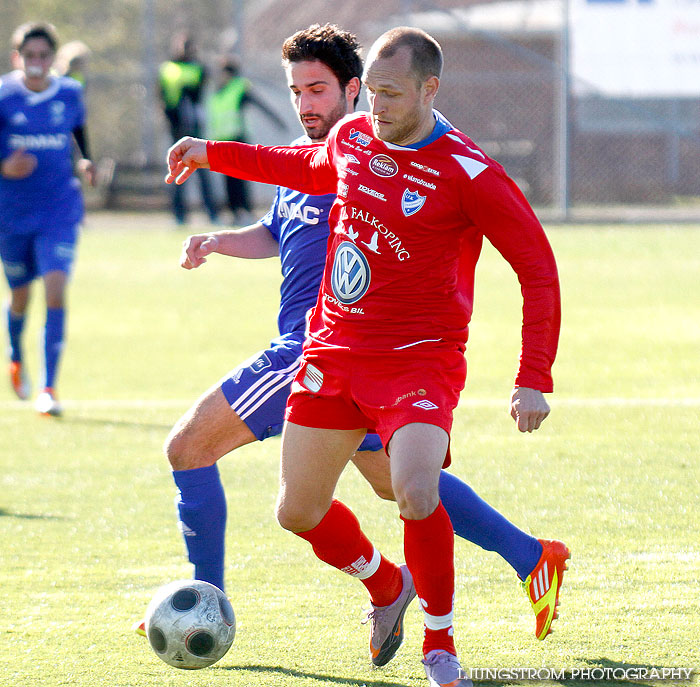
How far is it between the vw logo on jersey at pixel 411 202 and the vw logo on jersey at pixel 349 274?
0.66 feet

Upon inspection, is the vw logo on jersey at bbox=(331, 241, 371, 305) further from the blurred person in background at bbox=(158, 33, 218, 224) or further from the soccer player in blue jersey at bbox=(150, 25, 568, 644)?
the blurred person in background at bbox=(158, 33, 218, 224)

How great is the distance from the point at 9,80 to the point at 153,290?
519cm

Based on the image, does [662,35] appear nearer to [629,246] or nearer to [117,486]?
[629,246]

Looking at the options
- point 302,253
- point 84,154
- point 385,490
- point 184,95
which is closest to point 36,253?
point 84,154

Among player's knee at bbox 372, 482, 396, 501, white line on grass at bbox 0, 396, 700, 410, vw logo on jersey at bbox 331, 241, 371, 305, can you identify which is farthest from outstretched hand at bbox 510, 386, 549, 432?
white line on grass at bbox 0, 396, 700, 410

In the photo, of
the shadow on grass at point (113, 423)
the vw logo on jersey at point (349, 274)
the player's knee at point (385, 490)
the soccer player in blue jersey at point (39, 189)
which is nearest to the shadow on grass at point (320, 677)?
the player's knee at point (385, 490)

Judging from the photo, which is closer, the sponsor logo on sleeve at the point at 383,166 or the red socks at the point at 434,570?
the red socks at the point at 434,570

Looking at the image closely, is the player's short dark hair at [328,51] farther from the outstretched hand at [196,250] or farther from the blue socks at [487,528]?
the blue socks at [487,528]

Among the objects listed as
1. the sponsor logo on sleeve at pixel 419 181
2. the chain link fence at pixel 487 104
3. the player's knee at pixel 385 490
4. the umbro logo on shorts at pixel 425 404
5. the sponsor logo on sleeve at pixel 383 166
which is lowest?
the chain link fence at pixel 487 104

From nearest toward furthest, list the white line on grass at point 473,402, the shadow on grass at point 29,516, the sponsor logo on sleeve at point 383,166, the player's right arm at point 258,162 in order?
the sponsor logo on sleeve at point 383,166 < the player's right arm at point 258,162 < the shadow on grass at point 29,516 < the white line on grass at point 473,402

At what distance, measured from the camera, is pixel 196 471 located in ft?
13.5

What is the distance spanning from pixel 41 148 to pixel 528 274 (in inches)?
227

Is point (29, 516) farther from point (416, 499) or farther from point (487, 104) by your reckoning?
point (487, 104)

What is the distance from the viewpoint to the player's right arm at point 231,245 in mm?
4312
